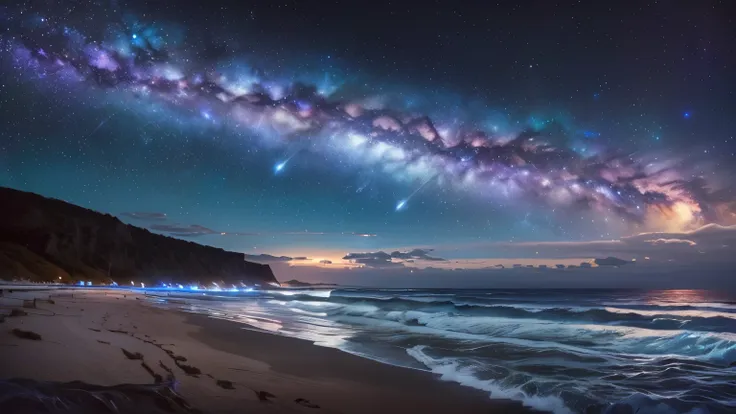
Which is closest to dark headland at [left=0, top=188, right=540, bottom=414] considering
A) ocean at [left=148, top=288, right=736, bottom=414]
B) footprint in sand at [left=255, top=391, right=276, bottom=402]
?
footprint in sand at [left=255, top=391, right=276, bottom=402]

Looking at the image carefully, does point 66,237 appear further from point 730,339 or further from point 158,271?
point 730,339

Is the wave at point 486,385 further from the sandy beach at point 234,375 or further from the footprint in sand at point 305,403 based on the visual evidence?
the footprint in sand at point 305,403

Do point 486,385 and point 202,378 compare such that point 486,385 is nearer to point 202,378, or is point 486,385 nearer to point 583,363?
point 583,363

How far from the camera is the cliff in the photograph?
90250 millimetres

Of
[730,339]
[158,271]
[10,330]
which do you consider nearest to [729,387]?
[730,339]

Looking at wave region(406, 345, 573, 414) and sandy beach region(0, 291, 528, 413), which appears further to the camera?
wave region(406, 345, 573, 414)

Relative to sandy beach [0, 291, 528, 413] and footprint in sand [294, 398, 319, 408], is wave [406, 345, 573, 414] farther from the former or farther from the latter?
footprint in sand [294, 398, 319, 408]

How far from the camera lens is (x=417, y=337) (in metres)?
18.2

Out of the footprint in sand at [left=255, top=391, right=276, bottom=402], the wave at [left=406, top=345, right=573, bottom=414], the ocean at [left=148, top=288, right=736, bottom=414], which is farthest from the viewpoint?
the ocean at [left=148, top=288, right=736, bottom=414]

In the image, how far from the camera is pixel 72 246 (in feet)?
368

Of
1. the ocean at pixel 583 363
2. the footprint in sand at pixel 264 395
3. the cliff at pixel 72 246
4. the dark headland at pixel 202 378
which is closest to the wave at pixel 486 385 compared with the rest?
the ocean at pixel 583 363

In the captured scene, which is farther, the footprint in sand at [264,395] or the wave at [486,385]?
the wave at [486,385]

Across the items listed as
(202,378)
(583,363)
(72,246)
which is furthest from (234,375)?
(72,246)

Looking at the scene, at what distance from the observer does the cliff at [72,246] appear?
90250 mm
